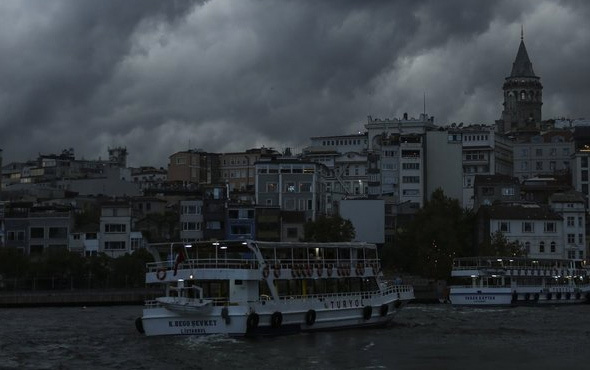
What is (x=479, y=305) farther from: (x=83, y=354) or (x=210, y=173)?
(x=210, y=173)

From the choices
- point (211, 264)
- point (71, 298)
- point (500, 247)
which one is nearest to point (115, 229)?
point (71, 298)

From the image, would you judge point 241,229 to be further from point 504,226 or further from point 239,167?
point 239,167

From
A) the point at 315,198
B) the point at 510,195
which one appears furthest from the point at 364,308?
the point at 510,195

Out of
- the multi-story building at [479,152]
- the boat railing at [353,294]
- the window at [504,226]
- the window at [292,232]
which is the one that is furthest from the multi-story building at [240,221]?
the multi-story building at [479,152]

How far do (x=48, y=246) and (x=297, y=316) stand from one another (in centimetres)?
6336

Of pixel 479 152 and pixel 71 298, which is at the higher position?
pixel 479 152

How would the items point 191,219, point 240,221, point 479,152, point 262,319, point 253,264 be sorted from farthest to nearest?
point 479,152 < point 191,219 < point 240,221 < point 253,264 < point 262,319

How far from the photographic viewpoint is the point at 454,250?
114 metres

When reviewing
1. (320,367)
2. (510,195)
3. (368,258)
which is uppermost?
(510,195)

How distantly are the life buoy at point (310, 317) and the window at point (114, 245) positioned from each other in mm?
60794

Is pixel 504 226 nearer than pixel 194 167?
Yes

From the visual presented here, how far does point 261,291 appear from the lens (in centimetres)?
5962

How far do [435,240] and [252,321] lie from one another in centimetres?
6064

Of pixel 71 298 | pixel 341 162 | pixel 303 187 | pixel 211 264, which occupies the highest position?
pixel 341 162
